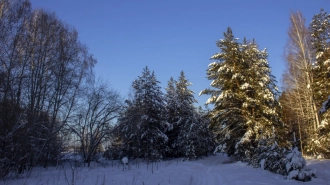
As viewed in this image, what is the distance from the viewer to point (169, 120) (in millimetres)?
31641

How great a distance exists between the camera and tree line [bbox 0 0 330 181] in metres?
14.9

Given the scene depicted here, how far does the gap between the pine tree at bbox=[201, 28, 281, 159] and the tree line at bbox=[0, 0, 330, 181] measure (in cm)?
8

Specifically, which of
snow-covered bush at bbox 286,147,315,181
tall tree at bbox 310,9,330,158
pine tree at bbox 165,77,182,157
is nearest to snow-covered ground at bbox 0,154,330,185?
snow-covered bush at bbox 286,147,315,181

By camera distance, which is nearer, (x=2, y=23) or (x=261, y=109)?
(x=2, y=23)

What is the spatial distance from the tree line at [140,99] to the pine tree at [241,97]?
3.0 inches

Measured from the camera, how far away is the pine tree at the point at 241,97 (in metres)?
18.9

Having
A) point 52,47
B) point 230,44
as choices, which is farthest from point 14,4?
point 230,44

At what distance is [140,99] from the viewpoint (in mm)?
28594

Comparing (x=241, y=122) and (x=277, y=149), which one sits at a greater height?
(x=241, y=122)

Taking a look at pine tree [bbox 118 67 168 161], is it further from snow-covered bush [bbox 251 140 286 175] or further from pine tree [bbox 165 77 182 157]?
snow-covered bush [bbox 251 140 286 175]

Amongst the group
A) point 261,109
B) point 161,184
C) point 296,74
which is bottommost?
point 161,184

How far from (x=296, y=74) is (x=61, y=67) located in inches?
808

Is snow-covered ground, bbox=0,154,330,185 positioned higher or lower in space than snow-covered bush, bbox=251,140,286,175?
lower

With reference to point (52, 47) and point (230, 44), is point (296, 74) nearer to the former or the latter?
point (230, 44)
